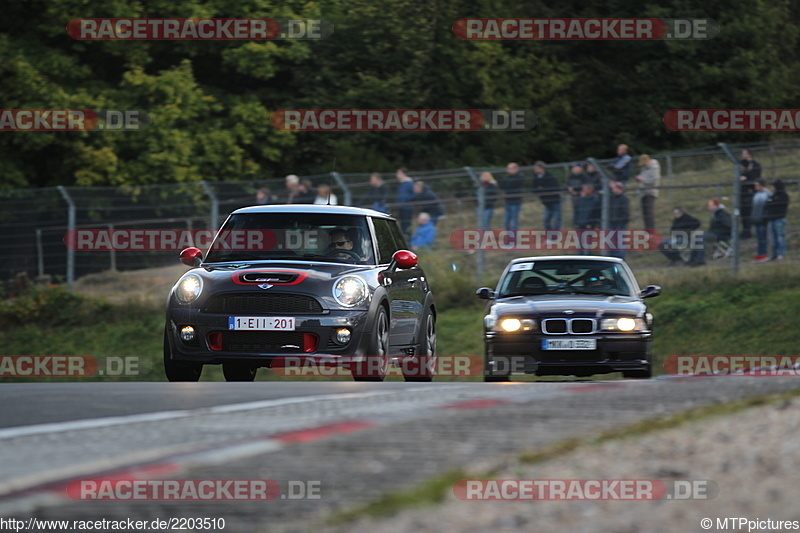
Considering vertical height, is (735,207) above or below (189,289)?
above

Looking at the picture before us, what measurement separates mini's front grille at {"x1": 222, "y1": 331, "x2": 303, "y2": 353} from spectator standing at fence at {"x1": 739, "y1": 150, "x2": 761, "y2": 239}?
41.5ft

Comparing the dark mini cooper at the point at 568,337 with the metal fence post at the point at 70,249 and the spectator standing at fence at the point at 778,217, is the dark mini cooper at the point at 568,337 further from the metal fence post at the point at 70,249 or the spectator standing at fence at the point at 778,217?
the metal fence post at the point at 70,249

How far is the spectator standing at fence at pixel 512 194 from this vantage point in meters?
24.8

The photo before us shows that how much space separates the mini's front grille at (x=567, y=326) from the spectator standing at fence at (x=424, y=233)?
36.9ft

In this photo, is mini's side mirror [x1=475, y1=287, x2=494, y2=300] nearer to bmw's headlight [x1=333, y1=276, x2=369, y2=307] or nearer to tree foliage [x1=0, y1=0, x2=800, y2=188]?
bmw's headlight [x1=333, y1=276, x2=369, y2=307]

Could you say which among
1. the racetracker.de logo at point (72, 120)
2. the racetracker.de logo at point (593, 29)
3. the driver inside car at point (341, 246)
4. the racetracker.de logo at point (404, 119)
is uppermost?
the racetracker.de logo at point (593, 29)

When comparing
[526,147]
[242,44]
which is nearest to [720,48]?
[526,147]

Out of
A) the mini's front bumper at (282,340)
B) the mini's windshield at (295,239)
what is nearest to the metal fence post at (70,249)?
the mini's windshield at (295,239)

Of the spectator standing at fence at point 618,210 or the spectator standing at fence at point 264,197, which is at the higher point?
the spectator standing at fence at point 264,197

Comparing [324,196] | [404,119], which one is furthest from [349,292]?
[404,119]

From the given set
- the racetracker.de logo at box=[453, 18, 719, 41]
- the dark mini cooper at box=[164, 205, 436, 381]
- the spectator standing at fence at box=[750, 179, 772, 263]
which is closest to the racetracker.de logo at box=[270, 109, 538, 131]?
the racetracker.de logo at box=[453, 18, 719, 41]

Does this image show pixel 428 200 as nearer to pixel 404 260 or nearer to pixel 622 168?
pixel 622 168

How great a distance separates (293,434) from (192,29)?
2971 centimetres

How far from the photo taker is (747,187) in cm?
2306
